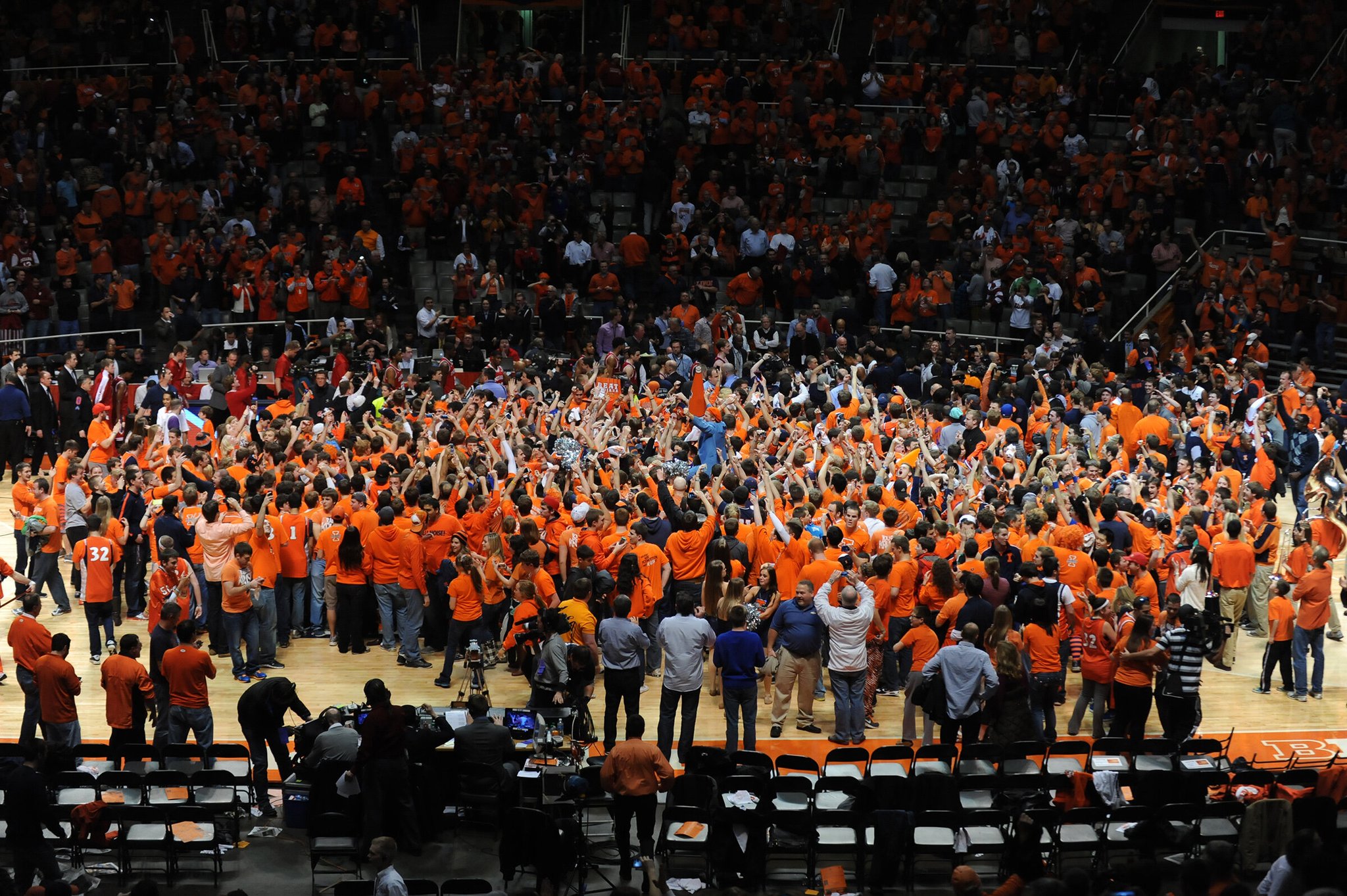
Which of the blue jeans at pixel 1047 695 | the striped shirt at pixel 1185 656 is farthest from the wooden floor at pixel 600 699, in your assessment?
the striped shirt at pixel 1185 656

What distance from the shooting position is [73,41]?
30.8 meters

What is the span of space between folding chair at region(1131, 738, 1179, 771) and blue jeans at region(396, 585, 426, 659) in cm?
721

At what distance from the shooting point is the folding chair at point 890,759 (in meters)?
12.3

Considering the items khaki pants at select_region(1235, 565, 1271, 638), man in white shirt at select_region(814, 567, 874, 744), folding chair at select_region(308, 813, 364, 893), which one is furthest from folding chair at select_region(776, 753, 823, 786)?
khaki pants at select_region(1235, 565, 1271, 638)

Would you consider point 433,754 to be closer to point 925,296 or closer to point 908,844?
point 908,844

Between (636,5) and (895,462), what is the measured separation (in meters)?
19.0

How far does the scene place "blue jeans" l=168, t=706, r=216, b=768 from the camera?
12.6m

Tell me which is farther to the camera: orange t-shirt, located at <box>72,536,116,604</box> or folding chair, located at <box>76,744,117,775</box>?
orange t-shirt, located at <box>72,536,116,604</box>

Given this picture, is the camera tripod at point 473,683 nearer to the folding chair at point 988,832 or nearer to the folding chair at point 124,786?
the folding chair at point 124,786

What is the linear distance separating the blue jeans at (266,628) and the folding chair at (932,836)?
7.20 m

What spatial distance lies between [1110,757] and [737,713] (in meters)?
3.19

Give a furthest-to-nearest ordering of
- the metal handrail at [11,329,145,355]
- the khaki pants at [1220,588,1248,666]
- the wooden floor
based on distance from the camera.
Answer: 1. the metal handrail at [11,329,145,355]
2. the khaki pants at [1220,588,1248,666]
3. the wooden floor

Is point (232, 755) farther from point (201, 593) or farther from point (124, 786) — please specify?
point (201, 593)

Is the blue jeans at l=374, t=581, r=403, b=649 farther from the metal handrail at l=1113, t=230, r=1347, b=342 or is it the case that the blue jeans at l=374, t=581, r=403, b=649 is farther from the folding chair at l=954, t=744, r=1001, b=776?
the metal handrail at l=1113, t=230, r=1347, b=342
